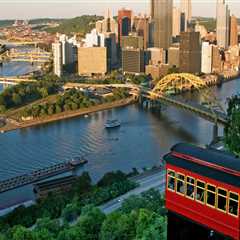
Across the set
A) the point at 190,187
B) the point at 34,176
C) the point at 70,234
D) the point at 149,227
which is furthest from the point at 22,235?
the point at 34,176

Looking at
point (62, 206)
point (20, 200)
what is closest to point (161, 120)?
point (20, 200)

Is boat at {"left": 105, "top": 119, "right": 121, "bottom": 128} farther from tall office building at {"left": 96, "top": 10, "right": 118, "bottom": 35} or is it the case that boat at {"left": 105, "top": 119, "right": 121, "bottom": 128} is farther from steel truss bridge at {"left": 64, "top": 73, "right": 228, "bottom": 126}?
tall office building at {"left": 96, "top": 10, "right": 118, "bottom": 35}

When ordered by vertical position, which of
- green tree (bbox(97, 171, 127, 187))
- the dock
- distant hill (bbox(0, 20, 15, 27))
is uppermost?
distant hill (bbox(0, 20, 15, 27))

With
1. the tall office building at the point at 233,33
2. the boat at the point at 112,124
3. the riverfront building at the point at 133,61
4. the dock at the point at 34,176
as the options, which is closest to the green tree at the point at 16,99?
the boat at the point at 112,124

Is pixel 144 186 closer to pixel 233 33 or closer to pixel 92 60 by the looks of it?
pixel 92 60

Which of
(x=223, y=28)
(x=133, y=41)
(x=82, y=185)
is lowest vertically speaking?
(x=82, y=185)

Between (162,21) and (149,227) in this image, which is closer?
(149,227)

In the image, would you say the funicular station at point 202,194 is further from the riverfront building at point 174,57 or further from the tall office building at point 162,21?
the tall office building at point 162,21

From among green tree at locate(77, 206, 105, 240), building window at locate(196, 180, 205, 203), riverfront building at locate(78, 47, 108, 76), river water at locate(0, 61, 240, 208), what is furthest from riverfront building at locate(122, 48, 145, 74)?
building window at locate(196, 180, 205, 203)
